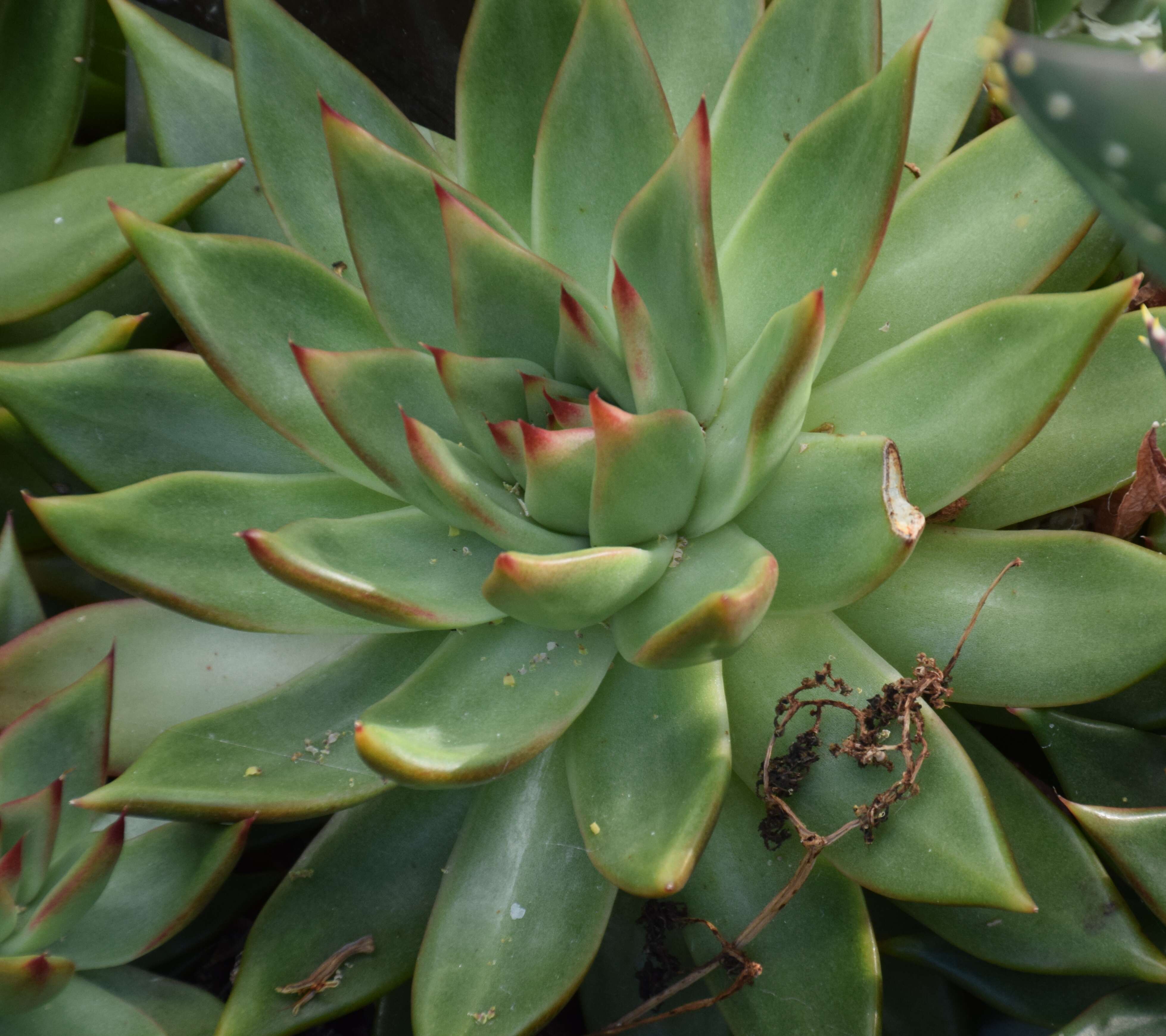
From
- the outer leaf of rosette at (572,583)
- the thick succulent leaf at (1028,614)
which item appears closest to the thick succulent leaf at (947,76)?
the thick succulent leaf at (1028,614)

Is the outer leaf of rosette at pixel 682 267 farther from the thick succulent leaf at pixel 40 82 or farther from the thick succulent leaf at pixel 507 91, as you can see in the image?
the thick succulent leaf at pixel 40 82

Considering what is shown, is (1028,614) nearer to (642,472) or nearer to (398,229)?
(642,472)

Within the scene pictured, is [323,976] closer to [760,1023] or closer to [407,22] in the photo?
[760,1023]

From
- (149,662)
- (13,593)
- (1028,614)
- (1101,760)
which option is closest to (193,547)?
(149,662)

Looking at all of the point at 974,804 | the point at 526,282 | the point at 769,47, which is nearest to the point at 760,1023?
the point at 974,804

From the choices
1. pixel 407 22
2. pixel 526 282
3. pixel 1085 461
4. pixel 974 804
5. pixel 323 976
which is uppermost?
pixel 407 22

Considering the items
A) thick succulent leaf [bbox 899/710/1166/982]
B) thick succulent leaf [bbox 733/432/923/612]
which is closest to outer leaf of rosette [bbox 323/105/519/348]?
thick succulent leaf [bbox 733/432/923/612]

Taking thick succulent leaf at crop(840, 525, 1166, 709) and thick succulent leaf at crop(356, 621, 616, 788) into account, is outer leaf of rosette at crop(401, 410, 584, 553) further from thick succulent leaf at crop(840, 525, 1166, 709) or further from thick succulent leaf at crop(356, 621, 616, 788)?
thick succulent leaf at crop(840, 525, 1166, 709)
